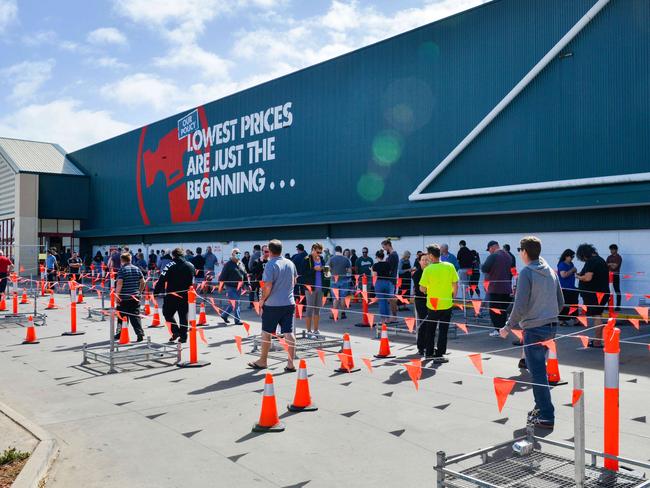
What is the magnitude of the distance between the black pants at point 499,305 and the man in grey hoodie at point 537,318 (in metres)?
6.27

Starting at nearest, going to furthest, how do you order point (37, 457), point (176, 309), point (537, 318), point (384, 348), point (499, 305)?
point (37, 457)
point (537, 318)
point (384, 348)
point (176, 309)
point (499, 305)

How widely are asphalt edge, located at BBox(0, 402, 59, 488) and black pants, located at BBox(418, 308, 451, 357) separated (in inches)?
236

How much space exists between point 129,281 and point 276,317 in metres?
4.55

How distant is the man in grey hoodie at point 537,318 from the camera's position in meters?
6.39

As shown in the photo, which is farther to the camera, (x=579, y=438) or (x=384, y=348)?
(x=384, y=348)

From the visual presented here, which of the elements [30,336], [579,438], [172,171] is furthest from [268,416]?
[172,171]

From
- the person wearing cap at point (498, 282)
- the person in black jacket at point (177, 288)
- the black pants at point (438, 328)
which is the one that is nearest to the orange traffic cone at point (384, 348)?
the black pants at point (438, 328)

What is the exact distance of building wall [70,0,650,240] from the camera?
56.6 ft

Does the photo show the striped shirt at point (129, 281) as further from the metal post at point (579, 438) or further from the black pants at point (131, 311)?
the metal post at point (579, 438)

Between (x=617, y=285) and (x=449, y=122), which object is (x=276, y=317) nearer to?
(x=617, y=285)

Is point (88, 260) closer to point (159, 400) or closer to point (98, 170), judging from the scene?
point (98, 170)

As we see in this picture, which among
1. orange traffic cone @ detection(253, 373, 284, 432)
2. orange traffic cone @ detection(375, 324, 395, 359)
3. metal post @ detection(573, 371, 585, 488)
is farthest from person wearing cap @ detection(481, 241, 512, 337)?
metal post @ detection(573, 371, 585, 488)

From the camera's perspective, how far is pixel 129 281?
495 inches

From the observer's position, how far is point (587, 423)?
6.71 metres
